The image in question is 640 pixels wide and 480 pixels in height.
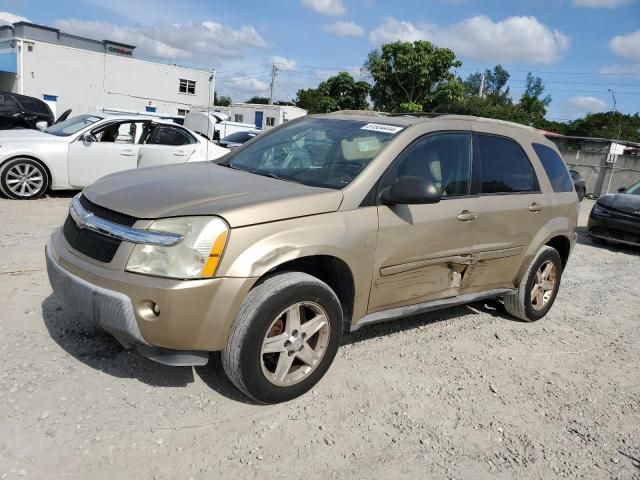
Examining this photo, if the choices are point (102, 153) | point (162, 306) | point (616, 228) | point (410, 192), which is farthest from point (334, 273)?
point (616, 228)

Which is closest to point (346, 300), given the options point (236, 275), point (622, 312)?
point (236, 275)

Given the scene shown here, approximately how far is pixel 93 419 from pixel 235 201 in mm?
1380

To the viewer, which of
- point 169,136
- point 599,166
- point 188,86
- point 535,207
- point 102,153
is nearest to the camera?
point 535,207

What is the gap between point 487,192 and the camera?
4355 millimetres

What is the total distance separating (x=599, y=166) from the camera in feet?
69.6

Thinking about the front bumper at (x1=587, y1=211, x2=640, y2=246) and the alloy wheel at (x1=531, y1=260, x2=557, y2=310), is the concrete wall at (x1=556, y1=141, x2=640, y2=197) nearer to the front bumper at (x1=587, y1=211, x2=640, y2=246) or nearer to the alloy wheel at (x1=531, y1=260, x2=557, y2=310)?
the front bumper at (x1=587, y1=211, x2=640, y2=246)

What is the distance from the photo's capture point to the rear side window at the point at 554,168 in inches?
201

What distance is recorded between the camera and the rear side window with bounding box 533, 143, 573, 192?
16.7 ft

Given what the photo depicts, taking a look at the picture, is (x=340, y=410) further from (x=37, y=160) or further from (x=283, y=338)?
(x=37, y=160)

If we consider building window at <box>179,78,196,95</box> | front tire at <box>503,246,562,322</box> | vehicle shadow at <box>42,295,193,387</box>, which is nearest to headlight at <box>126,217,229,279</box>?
vehicle shadow at <box>42,295,193,387</box>

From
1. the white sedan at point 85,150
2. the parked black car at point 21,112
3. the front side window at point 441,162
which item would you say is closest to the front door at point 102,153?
the white sedan at point 85,150

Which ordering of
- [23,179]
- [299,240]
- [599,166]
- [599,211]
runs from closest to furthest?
[299,240] → [23,179] → [599,211] → [599,166]

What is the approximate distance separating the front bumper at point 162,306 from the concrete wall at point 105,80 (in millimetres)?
36811

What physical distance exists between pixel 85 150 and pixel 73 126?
0.70m
